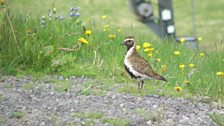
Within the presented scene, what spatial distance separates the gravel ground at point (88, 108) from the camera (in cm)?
702

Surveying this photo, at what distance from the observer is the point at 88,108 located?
7.36m

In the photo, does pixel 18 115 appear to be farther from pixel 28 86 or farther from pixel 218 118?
pixel 218 118

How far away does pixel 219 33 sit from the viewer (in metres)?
18.0

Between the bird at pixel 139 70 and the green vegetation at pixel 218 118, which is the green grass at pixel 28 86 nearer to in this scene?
the bird at pixel 139 70

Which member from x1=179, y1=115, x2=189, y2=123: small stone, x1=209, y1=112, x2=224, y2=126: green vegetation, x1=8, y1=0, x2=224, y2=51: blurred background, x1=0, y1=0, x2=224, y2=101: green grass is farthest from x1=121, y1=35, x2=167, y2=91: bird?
x1=8, y1=0, x2=224, y2=51: blurred background

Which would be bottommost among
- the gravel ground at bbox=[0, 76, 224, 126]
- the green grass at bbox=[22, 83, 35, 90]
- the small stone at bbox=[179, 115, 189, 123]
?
the small stone at bbox=[179, 115, 189, 123]

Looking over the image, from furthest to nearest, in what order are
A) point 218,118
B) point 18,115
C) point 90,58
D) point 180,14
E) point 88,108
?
1. point 180,14
2. point 90,58
3. point 88,108
4. point 218,118
5. point 18,115

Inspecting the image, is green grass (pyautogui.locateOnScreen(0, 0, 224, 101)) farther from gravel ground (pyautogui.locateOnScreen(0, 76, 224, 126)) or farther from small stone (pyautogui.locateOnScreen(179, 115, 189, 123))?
small stone (pyautogui.locateOnScreen(179, 115, 189, 123))

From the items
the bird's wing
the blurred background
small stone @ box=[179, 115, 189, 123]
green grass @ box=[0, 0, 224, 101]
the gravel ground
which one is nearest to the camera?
the gravel ground

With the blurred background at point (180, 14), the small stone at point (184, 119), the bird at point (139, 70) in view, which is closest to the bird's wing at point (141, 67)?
the bird at point (139, 70)

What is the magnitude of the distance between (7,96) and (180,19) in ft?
40.4

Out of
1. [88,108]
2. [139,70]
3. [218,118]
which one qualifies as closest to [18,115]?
[88,108]

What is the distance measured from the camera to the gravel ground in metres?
7.02

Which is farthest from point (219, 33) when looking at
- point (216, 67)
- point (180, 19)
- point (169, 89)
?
point (169, 89)
